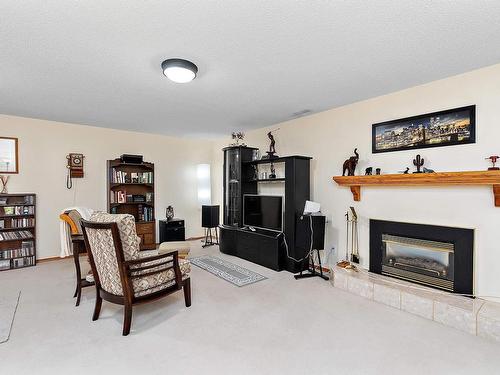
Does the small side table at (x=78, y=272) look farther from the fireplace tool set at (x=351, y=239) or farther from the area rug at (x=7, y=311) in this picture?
the fireplace tool set at (x=351, y=239)

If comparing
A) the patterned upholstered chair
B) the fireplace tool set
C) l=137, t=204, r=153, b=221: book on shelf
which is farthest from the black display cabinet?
the patterned upholstered chair

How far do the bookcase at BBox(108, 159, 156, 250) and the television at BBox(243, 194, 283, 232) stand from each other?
6.74 ft

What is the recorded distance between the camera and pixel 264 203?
15.5 feet

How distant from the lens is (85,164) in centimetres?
512

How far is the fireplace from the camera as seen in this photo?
9.18 feet

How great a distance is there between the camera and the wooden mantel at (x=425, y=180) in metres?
2.56

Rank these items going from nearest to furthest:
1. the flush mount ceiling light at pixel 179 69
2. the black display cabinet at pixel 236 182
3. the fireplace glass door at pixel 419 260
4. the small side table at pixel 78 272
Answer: the flush mount ceiling light at pixel 179 69 → the fireplace glass door at pixel 419 260 → the small side table at pixel 78 272 → the black display cabinet at pixel 236 182

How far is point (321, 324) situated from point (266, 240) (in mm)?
1939

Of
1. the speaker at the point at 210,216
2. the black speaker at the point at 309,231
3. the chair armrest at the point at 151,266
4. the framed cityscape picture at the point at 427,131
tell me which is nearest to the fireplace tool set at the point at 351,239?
the black speaker at the point at 309,231

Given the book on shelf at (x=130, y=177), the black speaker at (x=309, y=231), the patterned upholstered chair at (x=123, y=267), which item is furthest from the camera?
the book on shelf at (x=130, y=177)

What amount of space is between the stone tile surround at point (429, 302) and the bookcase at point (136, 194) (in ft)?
12.6

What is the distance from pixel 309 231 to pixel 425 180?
1.59 meters

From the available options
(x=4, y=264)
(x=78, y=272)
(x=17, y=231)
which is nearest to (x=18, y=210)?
(x=17, y=231)

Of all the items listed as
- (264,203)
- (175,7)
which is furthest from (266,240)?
(175,7)
